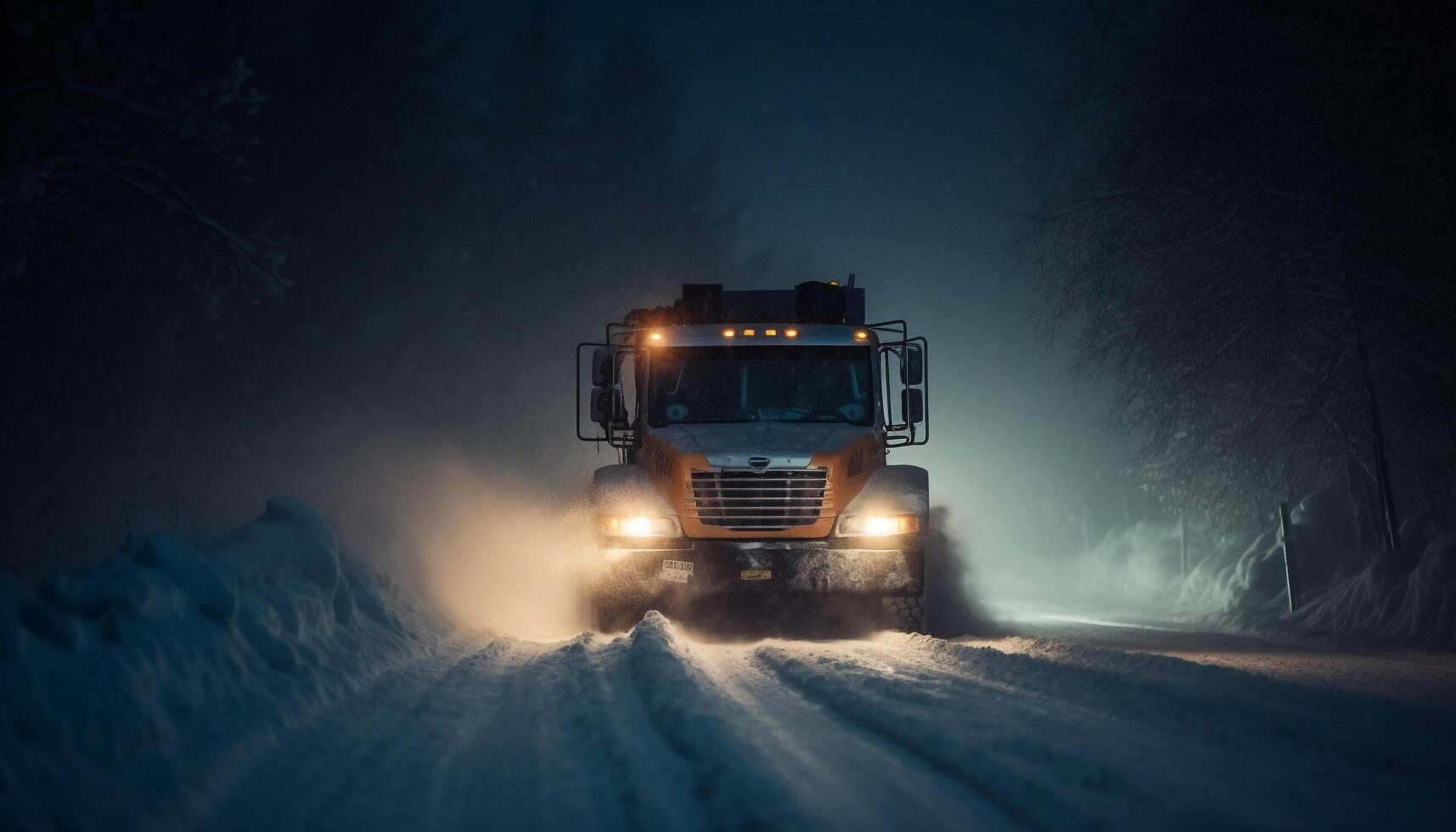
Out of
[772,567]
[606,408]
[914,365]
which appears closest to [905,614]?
[772,567]

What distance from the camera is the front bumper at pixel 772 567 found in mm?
9062

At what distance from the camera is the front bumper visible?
9062 mm

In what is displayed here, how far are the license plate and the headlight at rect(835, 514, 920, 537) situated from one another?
1.42 m

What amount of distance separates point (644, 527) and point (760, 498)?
1.12m

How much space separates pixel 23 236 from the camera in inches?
371

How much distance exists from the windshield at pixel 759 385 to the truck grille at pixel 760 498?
1.07 m

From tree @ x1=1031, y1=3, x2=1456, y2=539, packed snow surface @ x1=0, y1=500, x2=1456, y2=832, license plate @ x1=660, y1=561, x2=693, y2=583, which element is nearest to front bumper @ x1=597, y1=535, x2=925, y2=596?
license plate @ x1=660, y1=561, x2=693, y2=583

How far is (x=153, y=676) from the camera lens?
4.09 metres

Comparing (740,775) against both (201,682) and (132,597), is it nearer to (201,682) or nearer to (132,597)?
(201,682)

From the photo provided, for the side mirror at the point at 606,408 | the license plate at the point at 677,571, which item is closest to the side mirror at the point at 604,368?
the side mirror at the point at 606,408

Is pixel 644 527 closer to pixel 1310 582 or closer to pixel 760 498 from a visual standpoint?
pixel 760 498

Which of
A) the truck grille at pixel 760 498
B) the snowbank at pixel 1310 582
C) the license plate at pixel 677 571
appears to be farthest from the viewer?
the snowbank at pixel 1310 582

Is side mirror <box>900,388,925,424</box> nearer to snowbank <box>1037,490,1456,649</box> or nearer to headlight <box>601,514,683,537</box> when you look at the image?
headlight <box>601,514,683,537</box>

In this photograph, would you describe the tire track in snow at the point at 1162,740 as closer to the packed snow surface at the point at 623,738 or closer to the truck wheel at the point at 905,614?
the packed snow surface at the point at 623,738
